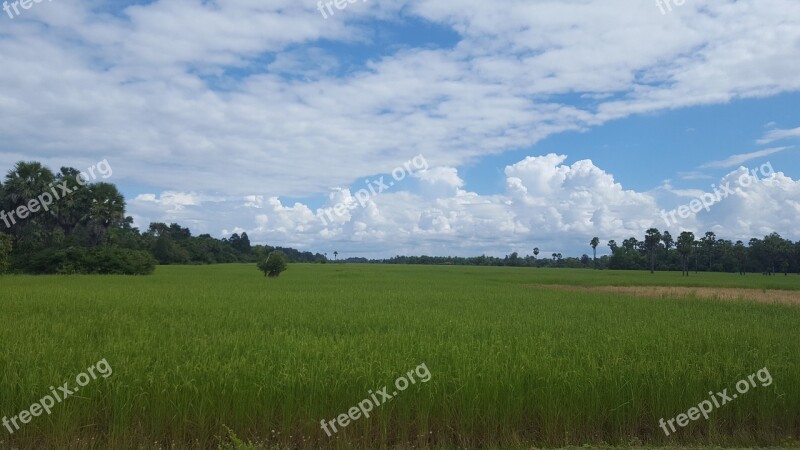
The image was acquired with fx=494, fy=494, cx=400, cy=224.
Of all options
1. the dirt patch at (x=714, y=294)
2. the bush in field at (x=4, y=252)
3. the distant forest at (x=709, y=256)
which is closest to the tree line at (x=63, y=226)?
the bush in field at (x=4, y=252)

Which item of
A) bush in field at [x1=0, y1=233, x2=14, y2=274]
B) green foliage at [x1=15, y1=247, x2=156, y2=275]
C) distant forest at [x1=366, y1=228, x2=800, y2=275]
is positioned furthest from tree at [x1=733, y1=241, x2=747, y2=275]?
bush in field at [x1=0, y1=233, x2=14, y2=274]

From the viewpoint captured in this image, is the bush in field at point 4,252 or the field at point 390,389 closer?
the field at point 390,389

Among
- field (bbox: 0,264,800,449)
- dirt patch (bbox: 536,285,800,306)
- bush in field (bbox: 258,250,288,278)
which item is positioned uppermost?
bush in field (bbox: 258,250,288,278)

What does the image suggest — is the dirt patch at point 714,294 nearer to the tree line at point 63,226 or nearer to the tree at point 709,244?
the tree line at point 63,226

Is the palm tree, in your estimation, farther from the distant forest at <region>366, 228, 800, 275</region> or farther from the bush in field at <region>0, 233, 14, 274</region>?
the distant forest at <region>366, 228, 800, 275</region>

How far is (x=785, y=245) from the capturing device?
287ft

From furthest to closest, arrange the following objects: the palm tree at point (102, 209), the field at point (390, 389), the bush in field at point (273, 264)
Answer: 1. the palm tree at point (102, 209)
2. the bush in field at point (273, 264)
3. the field at point (390, 389)

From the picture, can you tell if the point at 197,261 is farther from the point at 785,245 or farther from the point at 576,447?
the point at 785,245

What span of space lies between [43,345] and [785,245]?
109 meters

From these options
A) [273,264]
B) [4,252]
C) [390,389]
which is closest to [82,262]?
[4,252]

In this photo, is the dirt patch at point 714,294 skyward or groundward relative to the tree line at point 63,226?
groundward

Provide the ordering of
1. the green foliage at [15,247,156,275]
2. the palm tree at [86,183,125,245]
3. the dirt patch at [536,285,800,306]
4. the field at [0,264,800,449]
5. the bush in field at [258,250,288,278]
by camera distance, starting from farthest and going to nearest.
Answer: the palm tree at [86,183,125,245]
the bush in field at [258,250,288,278]
the green foliage at [15,247,156,275]
the dirt patch at [536,285,800,306]
the field at [0,264,800,449]

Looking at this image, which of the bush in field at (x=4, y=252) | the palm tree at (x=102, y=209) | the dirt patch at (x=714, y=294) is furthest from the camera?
the palm tree at (x=102, y=209)

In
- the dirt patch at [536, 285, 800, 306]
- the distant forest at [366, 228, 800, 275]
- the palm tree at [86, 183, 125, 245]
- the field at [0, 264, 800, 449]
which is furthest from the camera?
the distant forest at [366, 228, 800, 275]
